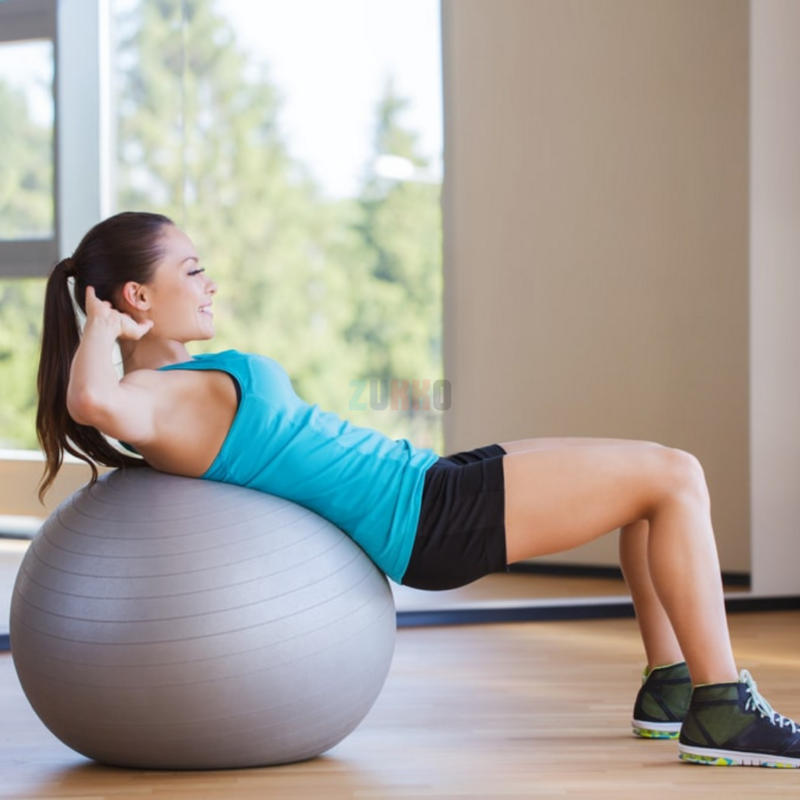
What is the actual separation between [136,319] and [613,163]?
2.21m

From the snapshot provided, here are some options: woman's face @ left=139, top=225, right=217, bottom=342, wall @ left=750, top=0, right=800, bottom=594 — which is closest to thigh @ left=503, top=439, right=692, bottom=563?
woman's face @ left=139, top=225, right=217, bottom=342

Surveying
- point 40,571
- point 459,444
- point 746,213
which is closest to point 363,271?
point 459,444

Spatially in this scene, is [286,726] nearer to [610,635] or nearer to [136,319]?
[136,319]

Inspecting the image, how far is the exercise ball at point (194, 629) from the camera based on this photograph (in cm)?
172

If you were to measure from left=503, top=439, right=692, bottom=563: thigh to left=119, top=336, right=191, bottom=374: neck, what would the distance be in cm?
55

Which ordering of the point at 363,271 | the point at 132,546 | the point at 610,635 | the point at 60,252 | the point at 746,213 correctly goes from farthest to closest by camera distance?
the point at 363,271 < the point at 746,213 < the point at 60,252 < the point at 610,635 < the point at 132,546

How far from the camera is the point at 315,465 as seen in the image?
6.13ft

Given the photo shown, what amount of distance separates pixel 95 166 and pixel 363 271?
882mm

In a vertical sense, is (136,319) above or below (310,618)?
above

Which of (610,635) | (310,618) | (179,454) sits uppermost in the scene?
(179,454)

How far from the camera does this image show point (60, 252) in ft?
10.9

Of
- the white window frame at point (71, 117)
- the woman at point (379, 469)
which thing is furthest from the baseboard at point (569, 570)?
the woman at point (379, 469)

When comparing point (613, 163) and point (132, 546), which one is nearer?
point (132, 546)

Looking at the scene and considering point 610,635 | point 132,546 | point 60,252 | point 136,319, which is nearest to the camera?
point 132,546
